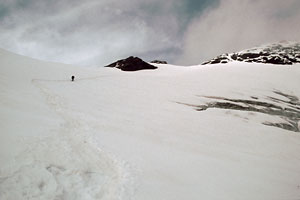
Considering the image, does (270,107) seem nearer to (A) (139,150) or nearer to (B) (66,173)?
(A) (139,150)

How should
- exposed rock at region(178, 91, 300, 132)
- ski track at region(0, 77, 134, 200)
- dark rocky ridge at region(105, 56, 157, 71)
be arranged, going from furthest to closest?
dark rocky ridge at region(105, 56, 157, 71)
exposed rock at region(178, 91, 300, 132)
ski track at region(0, 77, 134, 200)

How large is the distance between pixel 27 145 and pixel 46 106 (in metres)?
6.06

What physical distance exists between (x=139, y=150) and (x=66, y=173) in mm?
3648

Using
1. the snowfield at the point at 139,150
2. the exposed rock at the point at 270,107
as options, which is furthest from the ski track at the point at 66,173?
the exposed rock at the point at 270,107

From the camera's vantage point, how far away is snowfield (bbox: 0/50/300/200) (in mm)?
5766

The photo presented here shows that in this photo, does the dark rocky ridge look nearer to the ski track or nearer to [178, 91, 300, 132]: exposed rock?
[178, 91, 300, 132]: exposed rock

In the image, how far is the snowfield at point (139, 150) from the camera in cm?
577

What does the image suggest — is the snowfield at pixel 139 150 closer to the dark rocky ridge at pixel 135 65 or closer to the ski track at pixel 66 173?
the ski track at pixel 66 173

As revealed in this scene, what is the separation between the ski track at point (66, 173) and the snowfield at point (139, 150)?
0.03 m

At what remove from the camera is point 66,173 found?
597 centimetres

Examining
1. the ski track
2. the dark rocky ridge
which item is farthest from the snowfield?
the dark rocky ridge

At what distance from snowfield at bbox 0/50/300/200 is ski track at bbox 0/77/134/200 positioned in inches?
1.0

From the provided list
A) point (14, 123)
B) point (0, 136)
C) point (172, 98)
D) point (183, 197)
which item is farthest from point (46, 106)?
point (172, 98)

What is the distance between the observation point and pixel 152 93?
2070cm
